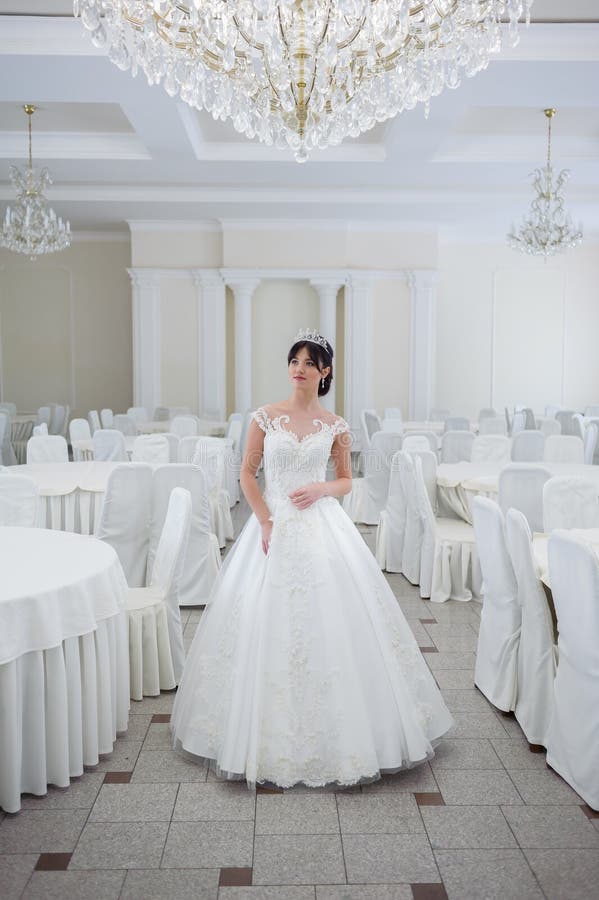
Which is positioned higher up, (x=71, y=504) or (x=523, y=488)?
(x=523, y=488)

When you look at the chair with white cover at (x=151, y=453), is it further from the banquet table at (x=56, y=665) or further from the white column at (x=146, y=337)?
the white column at (x=146, y=337)

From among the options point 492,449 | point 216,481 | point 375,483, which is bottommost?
point 375,483

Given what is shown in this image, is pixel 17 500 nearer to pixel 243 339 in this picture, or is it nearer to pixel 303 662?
pixel 303 662

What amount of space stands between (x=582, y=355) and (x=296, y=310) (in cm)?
497

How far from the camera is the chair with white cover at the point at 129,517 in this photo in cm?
450

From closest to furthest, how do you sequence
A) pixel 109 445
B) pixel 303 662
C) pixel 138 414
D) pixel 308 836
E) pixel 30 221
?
pixel 308 836 < pixel 303 662 < pixel 109 445 < pixel 30 221 < pixel 138 414

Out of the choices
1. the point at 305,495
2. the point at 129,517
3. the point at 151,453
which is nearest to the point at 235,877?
the point at 305,495

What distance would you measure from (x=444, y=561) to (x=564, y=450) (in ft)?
7.35

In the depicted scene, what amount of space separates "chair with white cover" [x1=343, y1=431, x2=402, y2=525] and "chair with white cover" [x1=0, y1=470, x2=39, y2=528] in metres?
3.40

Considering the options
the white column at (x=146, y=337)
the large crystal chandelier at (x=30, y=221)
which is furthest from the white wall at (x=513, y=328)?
the large crystal chandelier at (x=30, y=221)

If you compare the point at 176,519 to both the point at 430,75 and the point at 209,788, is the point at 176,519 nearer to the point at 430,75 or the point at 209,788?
the point at 209,788

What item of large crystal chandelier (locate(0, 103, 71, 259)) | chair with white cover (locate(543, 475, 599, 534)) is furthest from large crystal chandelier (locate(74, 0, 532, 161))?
large crystal chandelier (locate(0, 103, 71, 259))

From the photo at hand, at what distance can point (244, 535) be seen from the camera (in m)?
3.23

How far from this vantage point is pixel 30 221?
27.5 feet
